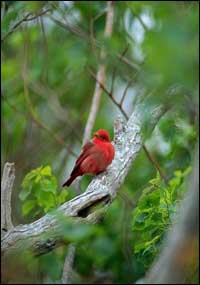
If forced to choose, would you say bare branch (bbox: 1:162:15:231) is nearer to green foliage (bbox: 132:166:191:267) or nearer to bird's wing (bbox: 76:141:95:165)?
green foliage (bbox: 132:166:191:267)

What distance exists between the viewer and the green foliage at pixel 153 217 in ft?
14.8

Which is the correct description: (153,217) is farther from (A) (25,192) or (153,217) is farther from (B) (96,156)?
(A) (25,192)

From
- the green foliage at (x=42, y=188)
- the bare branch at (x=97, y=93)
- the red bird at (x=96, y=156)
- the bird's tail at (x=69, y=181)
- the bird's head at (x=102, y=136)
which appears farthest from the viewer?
the bare branch at (x=97, y=93)

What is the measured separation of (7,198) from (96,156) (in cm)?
153

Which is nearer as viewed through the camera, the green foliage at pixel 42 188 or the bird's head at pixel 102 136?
the green foliage at pixel 42 188

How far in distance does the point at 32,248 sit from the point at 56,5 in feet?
11.8

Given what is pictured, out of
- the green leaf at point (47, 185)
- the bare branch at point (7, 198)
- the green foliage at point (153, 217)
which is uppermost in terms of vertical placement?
the bare branch at point (7, 198)

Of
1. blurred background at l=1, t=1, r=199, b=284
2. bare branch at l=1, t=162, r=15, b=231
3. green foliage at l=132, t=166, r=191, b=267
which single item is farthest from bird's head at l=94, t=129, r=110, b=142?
bare branch at l=1, t=162, r=15, b=231

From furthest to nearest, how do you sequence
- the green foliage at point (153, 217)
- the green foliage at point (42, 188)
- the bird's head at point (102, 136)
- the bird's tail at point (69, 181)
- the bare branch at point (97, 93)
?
1. the bare branch at point (97, 93)
2. the bird's tail at point (69, 181)
3. the bird's head at point (102, 136)
4. the green foliage at point (42, 188)
5. the green foliage at point (153, 217)

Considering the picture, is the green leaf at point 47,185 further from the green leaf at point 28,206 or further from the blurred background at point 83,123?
the green leaf at point 28,206

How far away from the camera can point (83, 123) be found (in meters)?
8.36

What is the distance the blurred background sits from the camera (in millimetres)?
4203

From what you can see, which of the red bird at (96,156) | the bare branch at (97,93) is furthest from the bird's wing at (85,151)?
the bare branch at (97,93)

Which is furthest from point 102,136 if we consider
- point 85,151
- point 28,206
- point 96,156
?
point 28,206
